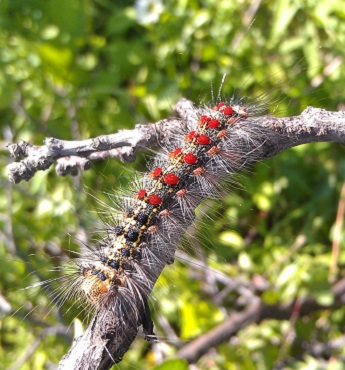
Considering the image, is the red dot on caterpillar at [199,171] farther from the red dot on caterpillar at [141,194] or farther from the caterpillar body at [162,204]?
the red dot on caterpillar at [141,194]

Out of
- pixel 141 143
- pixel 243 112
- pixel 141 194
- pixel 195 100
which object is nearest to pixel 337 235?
pixel 195 100

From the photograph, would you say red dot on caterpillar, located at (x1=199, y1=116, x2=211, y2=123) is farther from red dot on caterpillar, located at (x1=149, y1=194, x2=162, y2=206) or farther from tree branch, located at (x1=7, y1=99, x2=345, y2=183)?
red dot on caterpillar, located at (x1=149, y1=194, x2=162, y2=206)

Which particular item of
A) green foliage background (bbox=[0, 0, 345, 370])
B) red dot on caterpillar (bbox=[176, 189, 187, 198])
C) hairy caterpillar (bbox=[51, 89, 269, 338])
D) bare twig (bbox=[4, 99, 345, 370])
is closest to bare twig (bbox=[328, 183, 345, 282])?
green foliage background (bbox=[0, 0, 345, 370])

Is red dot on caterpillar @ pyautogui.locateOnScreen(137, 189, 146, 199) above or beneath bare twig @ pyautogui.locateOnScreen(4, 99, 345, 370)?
beneath

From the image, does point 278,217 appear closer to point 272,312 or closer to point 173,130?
point 272,312

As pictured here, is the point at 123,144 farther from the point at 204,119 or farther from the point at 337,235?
the point at 337,235

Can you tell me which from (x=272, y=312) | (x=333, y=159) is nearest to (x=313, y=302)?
(x=272, y=312)
